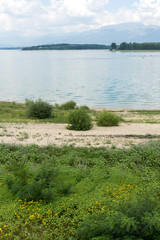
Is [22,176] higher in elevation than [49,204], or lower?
higher

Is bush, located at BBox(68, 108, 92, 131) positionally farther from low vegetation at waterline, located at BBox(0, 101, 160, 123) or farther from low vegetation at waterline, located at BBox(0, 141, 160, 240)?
low vegetation at waterline, located at BBox(0, 141, 160, 240)

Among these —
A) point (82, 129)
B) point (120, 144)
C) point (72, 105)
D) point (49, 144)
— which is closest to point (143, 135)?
point (120, 144)

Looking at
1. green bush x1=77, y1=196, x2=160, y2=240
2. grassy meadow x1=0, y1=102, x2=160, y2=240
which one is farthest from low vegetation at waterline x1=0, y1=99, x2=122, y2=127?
green bush x1=77, y1=196, x2=160, y2=240

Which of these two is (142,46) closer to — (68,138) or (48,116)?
(48,116)

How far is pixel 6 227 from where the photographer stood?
614 cm

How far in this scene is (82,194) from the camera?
7.46m

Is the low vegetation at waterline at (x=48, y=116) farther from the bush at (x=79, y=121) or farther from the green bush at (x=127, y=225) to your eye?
the green bush at (x=127, y=225)

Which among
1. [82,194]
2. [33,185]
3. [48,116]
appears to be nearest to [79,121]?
[48,116]

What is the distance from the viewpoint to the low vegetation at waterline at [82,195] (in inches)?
198

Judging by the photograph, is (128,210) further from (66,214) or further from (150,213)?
(66,214)

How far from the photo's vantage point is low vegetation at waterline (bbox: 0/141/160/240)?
5035mm

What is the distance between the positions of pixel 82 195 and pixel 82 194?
6 centimetres

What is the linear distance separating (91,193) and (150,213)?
272 cm

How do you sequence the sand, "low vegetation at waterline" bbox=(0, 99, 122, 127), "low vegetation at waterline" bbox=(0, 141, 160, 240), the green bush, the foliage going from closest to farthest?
the green bush
"low vegetation at waterline" bbox=(0, 141, 160, 240)
the foliage
the sand
"low vegetation at waterline" bbox=(0, 99, 122, 127)
